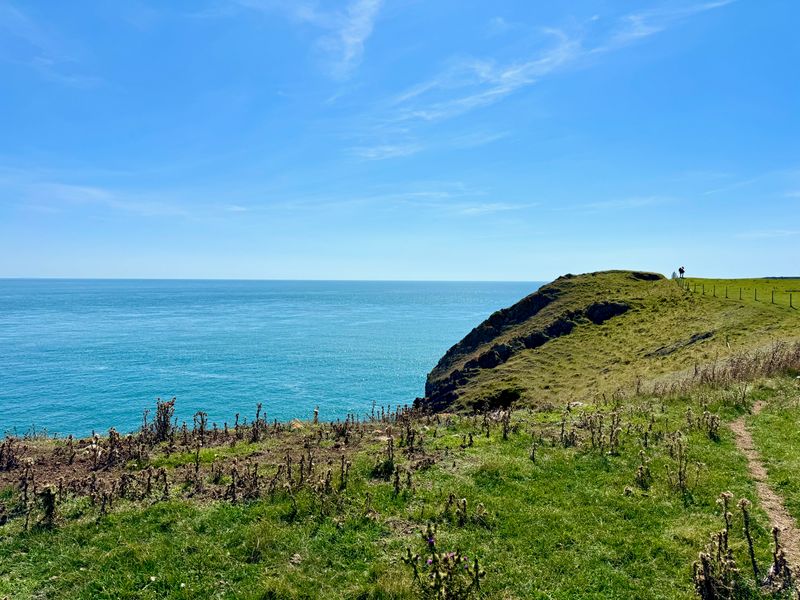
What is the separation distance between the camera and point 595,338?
55.3 meters

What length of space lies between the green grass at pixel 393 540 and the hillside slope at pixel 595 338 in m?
20.6

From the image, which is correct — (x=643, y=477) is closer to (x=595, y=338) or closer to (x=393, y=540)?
(x=393, y=540)

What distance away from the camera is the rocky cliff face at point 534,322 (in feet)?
188

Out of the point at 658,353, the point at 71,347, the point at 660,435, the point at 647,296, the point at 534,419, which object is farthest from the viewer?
the point at 71,347

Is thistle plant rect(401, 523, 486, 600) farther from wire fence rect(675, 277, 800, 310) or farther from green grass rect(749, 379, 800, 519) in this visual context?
wire fence rect(675, 277, 800, 310)

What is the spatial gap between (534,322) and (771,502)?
51453 mm

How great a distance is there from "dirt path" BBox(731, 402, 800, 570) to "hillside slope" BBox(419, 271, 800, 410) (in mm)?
15066

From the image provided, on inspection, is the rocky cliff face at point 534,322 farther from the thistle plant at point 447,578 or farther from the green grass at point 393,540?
the thistle plant at point 447,578

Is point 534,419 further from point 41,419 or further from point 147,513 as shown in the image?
point 41,419

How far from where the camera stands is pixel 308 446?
18891 millimetres

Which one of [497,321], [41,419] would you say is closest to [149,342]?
Answer: [41,419]

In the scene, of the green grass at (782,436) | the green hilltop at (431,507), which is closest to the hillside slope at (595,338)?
the green grass at (782,436)

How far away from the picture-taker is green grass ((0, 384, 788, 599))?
9922 mm

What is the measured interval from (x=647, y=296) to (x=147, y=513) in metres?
66.2
